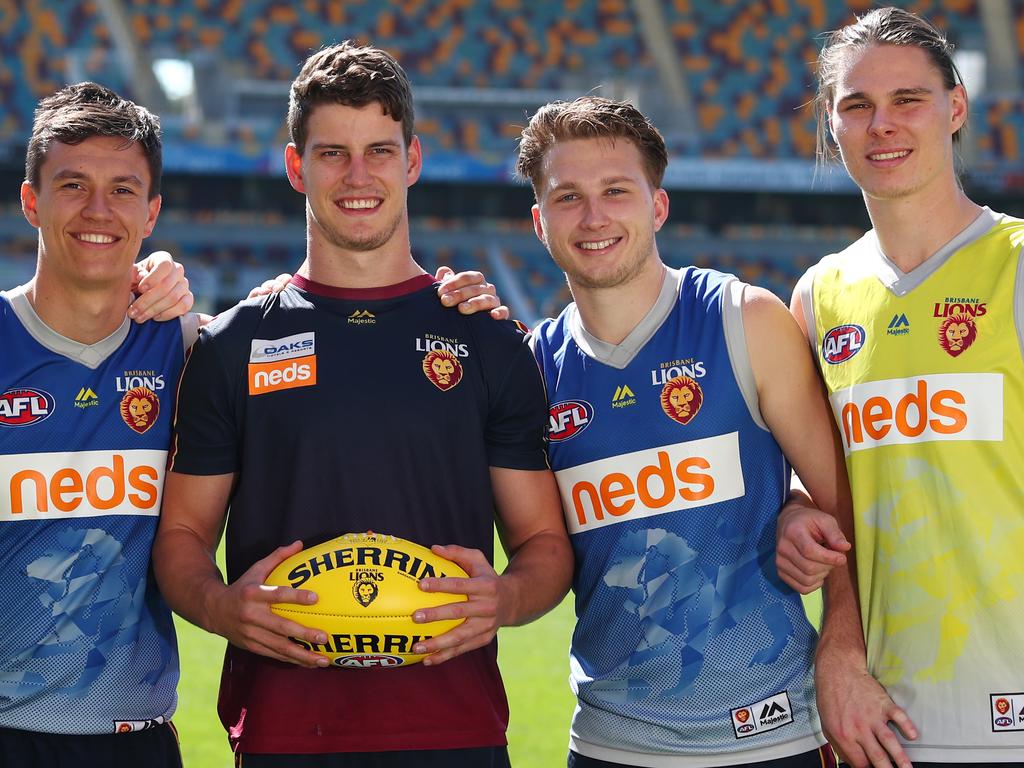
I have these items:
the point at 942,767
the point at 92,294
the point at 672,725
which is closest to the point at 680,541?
the point at 672,725

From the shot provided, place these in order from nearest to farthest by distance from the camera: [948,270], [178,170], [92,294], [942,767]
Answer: [942,767]
[948,270]
[92,294]
[178,170]

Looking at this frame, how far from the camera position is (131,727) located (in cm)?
292

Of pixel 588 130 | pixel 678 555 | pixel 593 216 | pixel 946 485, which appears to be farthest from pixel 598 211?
pixel 946 485

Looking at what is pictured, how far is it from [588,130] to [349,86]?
0.67 metres

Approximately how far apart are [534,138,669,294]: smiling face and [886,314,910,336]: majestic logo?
66 cm

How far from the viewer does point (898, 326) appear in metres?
2.75

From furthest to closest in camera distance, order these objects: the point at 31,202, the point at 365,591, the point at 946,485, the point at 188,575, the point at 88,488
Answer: the point at 31,202 → the point at 88,488 → the point at 188,575 → the point at 946,485 → the point at 365,591

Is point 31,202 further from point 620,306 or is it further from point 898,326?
point 898,326

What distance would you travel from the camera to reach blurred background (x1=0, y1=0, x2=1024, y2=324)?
2473 centimetres

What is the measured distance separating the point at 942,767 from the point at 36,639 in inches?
86.3

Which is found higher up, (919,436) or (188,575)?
(919,436)

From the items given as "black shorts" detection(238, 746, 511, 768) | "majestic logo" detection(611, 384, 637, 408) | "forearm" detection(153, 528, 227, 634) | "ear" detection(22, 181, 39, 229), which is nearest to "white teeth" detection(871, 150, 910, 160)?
"majestic logo" detection(611, 384, 637, 408)

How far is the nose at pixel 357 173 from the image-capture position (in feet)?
9.10

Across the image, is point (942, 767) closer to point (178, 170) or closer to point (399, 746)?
point (399, 746)
